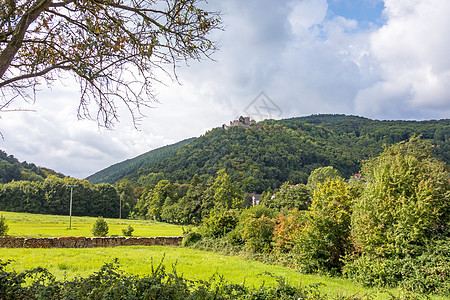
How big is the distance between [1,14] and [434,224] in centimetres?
1286

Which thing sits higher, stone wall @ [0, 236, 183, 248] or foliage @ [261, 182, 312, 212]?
foliage @ [261, 182, 312, 212]

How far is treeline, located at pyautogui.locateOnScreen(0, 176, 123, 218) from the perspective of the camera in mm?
58500

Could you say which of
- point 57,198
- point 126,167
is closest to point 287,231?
point 57,198

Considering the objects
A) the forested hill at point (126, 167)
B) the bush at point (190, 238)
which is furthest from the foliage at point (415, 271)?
the forested hill at point (126, 167)

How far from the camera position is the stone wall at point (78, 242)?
16609 millimetres

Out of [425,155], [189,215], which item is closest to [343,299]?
[425,155]

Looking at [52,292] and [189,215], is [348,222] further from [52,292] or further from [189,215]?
[189,215]

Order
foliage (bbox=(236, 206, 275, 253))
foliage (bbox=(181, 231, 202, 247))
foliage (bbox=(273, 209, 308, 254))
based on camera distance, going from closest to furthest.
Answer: foliage (bbox=(273, 209, 308, 254)), foliage (bbox=(236, 206, 275, 253)), foliage (bbox=(181, 231, 202, 247))

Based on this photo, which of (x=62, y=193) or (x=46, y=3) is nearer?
(x=46, y=3)

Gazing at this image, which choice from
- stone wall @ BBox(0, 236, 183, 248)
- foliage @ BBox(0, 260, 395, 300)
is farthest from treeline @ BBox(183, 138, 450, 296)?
stone wall @ BBox(0, 236, 183, 248)

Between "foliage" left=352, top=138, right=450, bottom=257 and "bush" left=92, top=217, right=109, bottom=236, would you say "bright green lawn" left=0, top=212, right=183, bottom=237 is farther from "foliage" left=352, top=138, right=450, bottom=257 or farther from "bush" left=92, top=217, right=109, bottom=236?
"foliage" left=352, top=138, right=450, bottom=257

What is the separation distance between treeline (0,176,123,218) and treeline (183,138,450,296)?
182 ft

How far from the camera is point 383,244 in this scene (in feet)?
32.4

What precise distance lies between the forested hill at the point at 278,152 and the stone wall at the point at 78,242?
52585 millimetres
